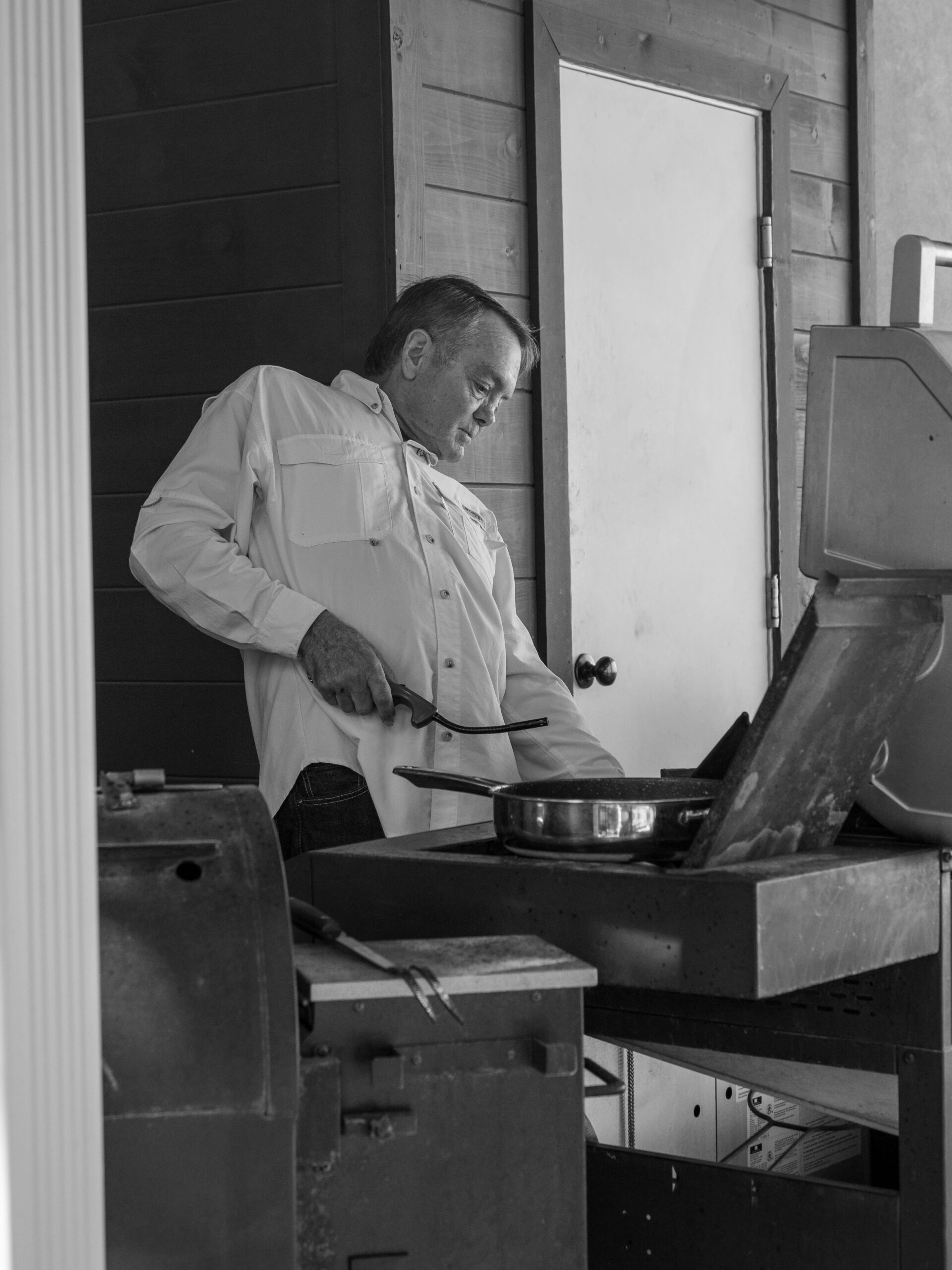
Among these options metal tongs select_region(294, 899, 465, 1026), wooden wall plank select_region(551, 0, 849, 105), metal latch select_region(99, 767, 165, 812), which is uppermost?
wooden wall plank select_region(551, 0, 849, 105)

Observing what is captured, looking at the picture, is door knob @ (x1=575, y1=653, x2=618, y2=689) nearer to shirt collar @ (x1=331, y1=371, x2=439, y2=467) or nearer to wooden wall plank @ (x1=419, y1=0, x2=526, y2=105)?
shirt collar @ (x1=331, y1=371, x2=439, y2=467)

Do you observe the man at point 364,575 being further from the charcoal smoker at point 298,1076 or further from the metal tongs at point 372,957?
the charcoal smoker at point 298,1076

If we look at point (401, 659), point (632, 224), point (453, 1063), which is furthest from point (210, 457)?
point (453, 1063)

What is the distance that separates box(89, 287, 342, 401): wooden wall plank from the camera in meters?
2.73

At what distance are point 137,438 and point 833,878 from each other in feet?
5.96

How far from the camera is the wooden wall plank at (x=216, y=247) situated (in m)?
2.72

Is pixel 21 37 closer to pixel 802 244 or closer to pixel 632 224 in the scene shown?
pixel 632 224

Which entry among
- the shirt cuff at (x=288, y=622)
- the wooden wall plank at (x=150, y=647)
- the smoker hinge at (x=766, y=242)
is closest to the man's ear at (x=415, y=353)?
the shirt cuff at (x=288, y=622)

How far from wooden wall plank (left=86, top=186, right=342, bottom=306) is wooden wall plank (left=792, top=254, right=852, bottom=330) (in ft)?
3.89

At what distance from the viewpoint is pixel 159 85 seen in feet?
9.33

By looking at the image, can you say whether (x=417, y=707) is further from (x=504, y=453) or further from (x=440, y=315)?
(x=504, y=453)

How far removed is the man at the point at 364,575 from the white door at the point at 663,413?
491mm

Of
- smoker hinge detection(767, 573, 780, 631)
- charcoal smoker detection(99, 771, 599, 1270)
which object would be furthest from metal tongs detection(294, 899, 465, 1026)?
smoker hinge detection(767, 573, 780, 631)

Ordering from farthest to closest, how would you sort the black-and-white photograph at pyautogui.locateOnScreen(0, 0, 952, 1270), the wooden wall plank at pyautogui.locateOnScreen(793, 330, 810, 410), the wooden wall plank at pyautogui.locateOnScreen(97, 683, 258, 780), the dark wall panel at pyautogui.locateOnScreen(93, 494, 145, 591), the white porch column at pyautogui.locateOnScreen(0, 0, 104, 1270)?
the wooden wall plank at pyautogui.locateOnScreen(793, 330, 810, 410) → the dark wall panel at pyautogui.locateOnScreen(93, 494, 145, 591) → the wooden wall plank at pyautogui.locateOnScreen(97, 683, 258, 780) → the black-and-white photograph at pyautogui.locateOnScreen(0, 0, 952, 1270) → the white porch column at pyautogui.locateOnScreen(0, 0, 104, 1270)
